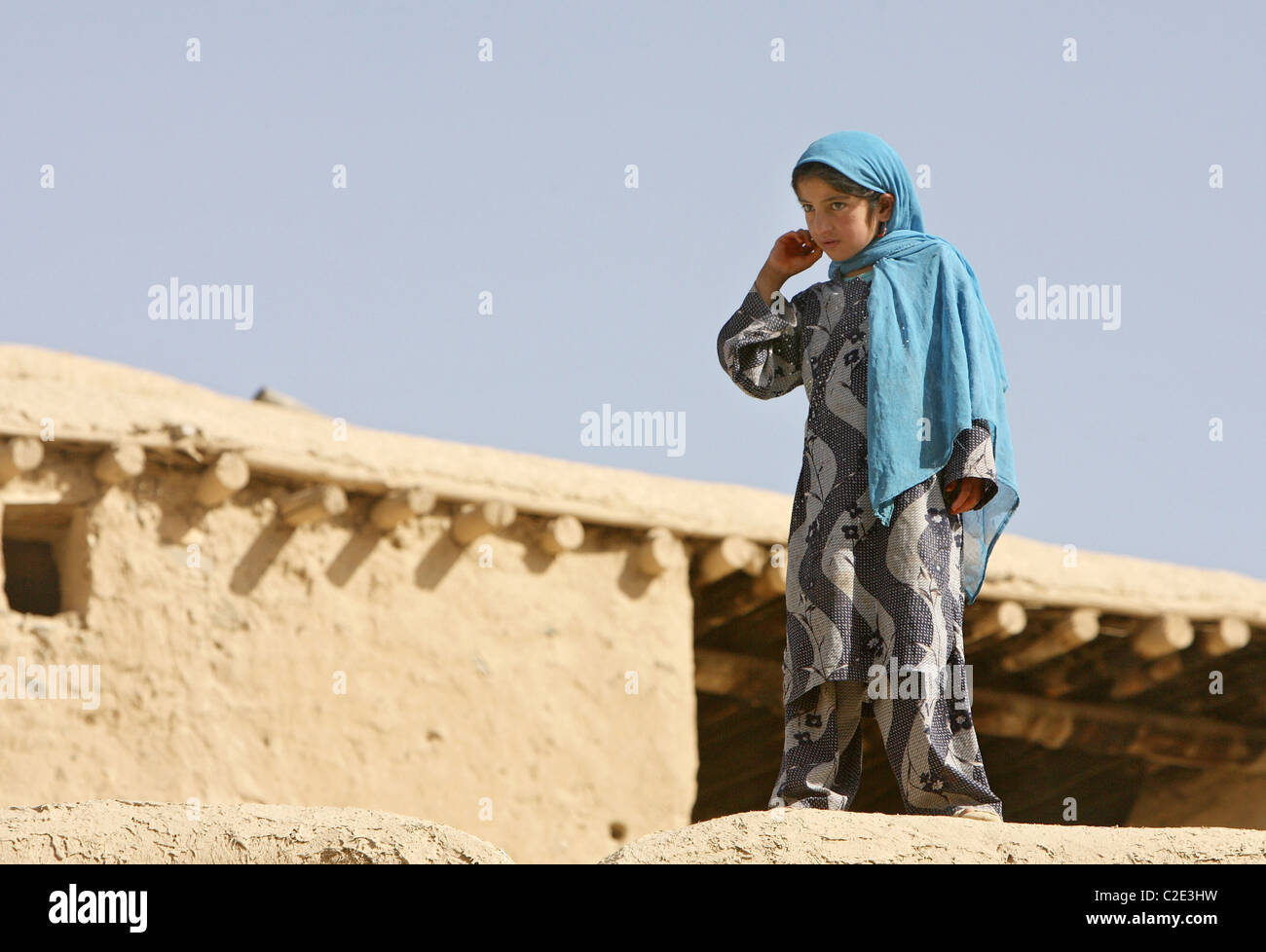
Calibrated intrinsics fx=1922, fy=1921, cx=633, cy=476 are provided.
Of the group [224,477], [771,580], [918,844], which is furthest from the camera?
[771,580]

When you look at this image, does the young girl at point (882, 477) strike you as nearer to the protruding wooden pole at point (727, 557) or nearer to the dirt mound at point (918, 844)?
the dirt mound at point (918, 844)

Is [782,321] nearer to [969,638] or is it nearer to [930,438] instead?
[930,438]

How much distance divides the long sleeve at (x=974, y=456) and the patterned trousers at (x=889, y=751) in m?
0.49

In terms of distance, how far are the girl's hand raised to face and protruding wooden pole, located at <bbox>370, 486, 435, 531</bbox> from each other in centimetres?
296

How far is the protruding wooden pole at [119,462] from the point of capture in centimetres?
665

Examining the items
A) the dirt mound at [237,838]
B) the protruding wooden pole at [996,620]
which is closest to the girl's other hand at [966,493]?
the dirt mound at [237,838]

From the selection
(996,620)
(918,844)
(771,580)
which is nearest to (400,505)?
(771,580)

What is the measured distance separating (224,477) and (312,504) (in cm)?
35

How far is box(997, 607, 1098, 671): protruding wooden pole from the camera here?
27.0 ft

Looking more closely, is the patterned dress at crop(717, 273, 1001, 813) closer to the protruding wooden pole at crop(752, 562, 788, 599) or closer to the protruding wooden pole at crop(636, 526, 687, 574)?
the protruding wooden pole at crop(636, 526, 687, 574)

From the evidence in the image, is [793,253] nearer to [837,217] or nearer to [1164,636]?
[837,217]

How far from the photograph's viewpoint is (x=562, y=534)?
7.38m
